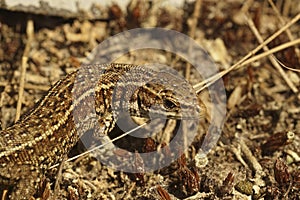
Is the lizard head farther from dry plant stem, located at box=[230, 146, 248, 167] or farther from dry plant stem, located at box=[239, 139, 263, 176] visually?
dry plant stem, located at box=[239, 139, 263, 176]

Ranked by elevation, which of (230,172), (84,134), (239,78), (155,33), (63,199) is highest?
(155,33)

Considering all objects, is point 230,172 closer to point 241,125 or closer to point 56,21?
point 241,125

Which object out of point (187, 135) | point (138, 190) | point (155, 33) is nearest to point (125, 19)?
point (155, 33)

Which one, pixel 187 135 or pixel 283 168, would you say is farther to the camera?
pixel 187 135

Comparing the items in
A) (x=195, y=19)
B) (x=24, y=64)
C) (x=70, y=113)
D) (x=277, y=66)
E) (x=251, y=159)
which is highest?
(x=195, y=19)

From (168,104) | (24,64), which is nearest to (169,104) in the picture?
(168,104)

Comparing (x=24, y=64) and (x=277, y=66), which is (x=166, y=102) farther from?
(x=24, y=64)
